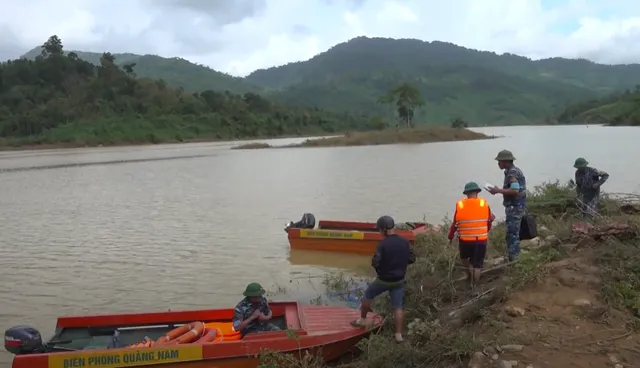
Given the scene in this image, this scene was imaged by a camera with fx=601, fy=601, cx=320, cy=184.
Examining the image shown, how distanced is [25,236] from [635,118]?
97.9 meters

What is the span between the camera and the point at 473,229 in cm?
765

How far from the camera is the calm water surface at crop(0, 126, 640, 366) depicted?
1245 cm

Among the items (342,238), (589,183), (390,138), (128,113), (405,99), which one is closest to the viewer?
(589,183)

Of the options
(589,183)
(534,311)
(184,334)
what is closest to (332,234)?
(589,183)

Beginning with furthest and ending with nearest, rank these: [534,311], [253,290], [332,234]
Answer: [332,234] → [253,290] → [534,311]

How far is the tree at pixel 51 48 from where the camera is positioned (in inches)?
3996

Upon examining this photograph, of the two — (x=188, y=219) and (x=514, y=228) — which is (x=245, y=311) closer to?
(x=514, y=228)

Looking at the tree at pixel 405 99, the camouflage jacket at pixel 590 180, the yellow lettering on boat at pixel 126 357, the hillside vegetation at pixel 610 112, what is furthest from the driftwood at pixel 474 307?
the hillside vegetation at pixel 610 112

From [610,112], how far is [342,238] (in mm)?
115185

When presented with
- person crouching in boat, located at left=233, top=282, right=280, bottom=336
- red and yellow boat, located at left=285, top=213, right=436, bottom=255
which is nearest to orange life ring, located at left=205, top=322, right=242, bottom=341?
person crouching in boat, located at left=233, top=282, right=280, bottom=336

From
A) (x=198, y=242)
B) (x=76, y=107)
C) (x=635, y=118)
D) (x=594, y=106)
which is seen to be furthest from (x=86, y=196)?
(x=594, y=106)

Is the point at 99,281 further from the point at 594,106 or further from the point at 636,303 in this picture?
the point at 594,106

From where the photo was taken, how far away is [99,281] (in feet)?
43.8

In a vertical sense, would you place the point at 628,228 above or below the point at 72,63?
below
